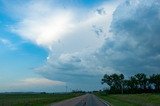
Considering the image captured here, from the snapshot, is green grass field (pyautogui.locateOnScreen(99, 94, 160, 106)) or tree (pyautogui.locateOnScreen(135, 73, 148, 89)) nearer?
green grass field (pyautogui.locateOnScreen(99, 94, 160, 106))

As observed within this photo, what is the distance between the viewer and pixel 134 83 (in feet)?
608

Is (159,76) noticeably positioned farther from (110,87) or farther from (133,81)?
(110,87)

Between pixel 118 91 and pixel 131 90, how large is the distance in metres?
7.74

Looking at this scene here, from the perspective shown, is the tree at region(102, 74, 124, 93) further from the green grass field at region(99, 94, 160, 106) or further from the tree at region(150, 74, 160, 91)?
the green grass field at region(99, 94, 160, 106)

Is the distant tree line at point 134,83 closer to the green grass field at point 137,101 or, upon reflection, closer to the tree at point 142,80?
the tree at point 142,80

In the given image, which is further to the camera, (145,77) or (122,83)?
(122,83)

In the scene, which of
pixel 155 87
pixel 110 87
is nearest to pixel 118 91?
pixel 110 87

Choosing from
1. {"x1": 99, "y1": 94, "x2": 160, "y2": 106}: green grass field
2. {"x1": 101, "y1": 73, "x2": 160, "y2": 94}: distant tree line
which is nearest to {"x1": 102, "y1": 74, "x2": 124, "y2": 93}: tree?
{"x1": 101, "y1": 73, "x2": 160, "y2": 94}: distant tree line

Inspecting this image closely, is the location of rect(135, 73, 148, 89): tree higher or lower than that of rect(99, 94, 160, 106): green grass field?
higher

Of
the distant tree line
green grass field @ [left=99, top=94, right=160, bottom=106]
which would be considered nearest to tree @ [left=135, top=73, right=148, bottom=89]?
the distant tree line

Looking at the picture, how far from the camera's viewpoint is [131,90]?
186875 mm

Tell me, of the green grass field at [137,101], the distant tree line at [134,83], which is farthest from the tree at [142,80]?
the green grass field at [137,101]

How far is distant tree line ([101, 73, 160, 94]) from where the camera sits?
18238cm

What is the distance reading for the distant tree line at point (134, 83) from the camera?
18238cm
